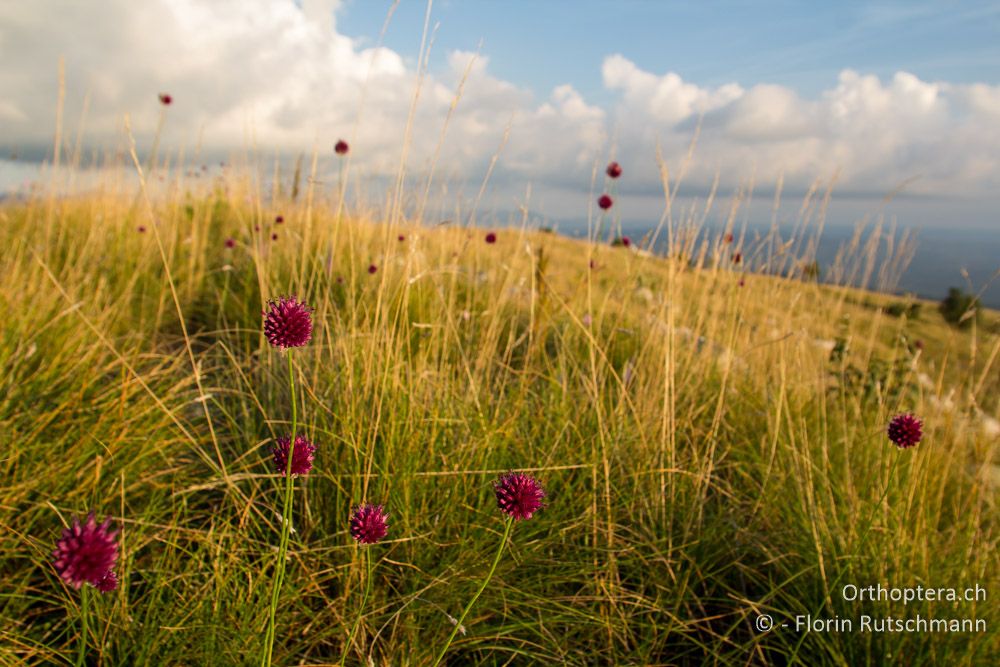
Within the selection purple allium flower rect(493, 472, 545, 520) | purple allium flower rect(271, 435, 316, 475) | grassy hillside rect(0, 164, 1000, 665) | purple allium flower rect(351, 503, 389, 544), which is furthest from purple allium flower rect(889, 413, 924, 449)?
purple allium flower rect(271, 435, 316, 475)

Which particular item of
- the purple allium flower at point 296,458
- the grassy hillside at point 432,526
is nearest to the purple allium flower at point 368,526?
the purple allium flower at point 296,458

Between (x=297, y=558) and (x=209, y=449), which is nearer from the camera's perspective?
(x=297, y=558)

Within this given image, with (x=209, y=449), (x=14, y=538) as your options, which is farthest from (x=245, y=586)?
(x=209, y=449)

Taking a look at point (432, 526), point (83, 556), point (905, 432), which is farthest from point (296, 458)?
point (905, 432)

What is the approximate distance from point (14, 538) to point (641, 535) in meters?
1.73

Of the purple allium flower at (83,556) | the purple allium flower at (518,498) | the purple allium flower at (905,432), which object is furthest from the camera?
the purple allium flower at (905,432)

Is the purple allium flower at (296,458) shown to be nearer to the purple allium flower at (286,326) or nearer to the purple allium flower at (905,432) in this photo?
the purple allium flower at (286,326)

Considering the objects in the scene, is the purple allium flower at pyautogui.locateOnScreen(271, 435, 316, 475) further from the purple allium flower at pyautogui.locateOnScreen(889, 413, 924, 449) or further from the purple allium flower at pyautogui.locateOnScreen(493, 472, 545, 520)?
the purple allium flower at pyautogui.locateOnScreen(889, 413, 924, 449)

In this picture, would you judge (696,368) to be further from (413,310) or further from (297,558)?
(297,558)

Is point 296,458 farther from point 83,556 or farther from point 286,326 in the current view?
point 83,556

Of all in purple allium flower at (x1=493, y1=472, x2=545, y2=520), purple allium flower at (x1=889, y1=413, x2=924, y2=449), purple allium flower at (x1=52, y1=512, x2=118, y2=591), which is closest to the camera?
purple allium flower at (x1=52, y1=512, x2=118, y2=591)

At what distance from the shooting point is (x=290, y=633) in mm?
1428

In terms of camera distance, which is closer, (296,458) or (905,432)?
(296,458)

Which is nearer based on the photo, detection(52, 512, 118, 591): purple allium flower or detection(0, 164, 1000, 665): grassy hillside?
detection(52, 512, 118, 591): purple allium flower
